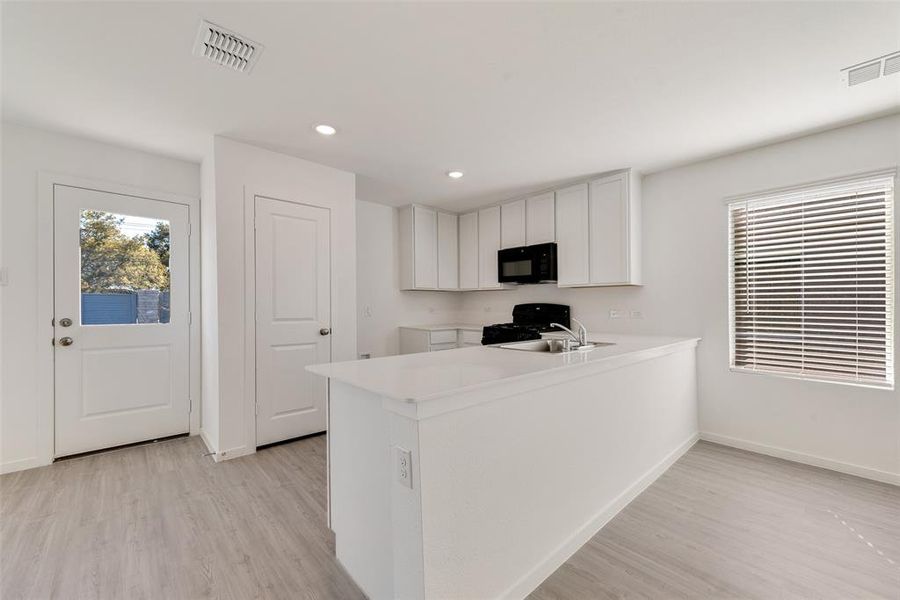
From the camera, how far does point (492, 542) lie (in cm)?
142

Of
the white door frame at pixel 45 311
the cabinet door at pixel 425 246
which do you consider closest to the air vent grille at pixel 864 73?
the cabinet door at pixel 425 246

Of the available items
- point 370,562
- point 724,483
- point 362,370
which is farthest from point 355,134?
point 724,483

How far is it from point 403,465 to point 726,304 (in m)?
3.12

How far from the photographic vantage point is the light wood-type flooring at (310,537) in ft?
5.18

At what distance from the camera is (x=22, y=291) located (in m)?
2.64

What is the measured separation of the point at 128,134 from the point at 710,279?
471cm

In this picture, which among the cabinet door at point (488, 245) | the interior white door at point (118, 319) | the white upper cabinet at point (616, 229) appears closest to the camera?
the interior white door at point (118, 319)

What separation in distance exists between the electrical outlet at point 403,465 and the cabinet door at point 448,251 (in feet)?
12.3

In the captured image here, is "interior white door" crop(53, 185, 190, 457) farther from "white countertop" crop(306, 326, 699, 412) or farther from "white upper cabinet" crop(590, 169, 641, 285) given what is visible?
"white upper cabinet" crop(590, 169, 641, 285)

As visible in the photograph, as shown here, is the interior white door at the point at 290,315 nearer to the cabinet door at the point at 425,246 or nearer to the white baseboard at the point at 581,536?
the cabinet door at the point at 425,246

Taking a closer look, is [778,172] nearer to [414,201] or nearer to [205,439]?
[414,201]

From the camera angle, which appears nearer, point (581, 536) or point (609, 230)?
point (581, 536)

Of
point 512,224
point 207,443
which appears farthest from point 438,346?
point 207,443

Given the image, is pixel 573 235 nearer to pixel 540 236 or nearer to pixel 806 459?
pixel 540 236
